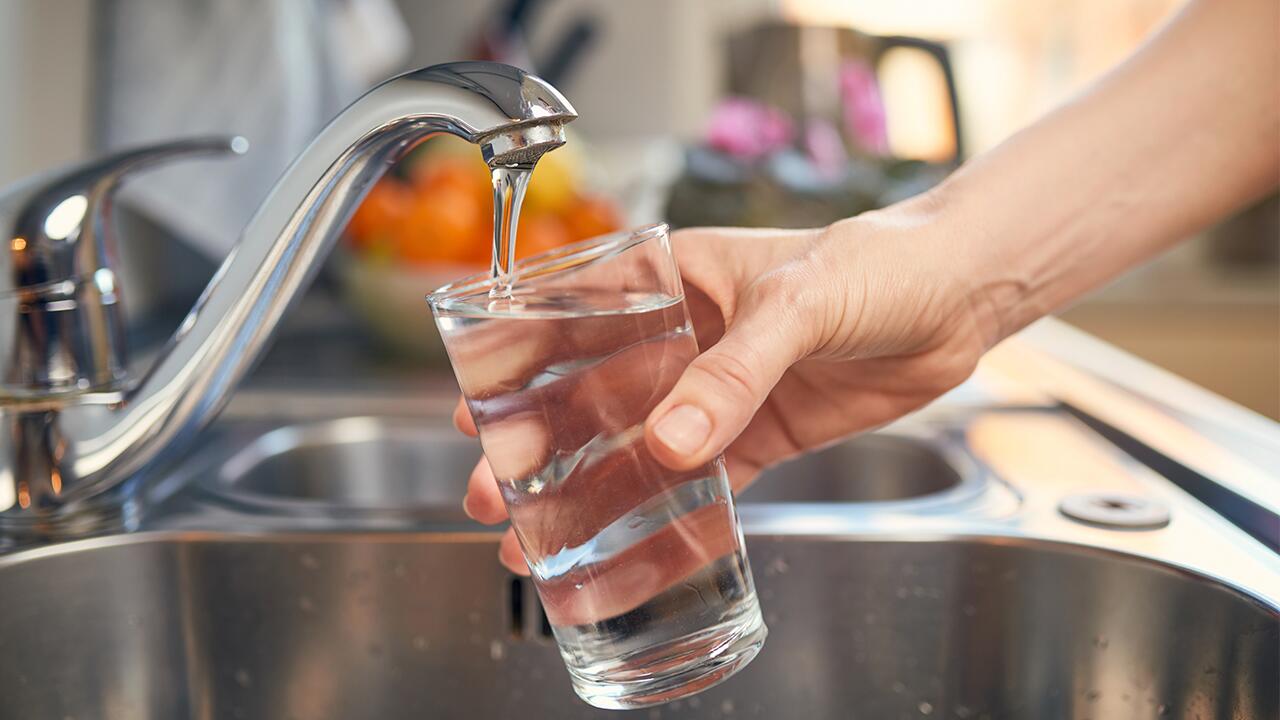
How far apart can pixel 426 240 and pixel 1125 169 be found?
0.65 meters

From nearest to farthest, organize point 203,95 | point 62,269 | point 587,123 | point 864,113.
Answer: point 62,269 → point 203,95 → point 864,113 → point 587,123

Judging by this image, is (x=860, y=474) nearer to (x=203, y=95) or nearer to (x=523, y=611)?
(x=523, y=611)

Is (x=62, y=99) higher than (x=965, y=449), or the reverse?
(x=62, y=99)

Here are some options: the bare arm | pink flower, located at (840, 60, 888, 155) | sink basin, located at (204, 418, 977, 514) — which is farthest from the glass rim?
pink flower, located at (840, 60, 888, 155)

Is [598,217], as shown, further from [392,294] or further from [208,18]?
[208,18]

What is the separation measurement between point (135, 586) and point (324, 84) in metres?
0.79

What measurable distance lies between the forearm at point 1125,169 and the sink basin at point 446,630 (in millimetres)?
151

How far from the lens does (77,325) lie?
58cm

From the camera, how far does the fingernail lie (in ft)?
1.25

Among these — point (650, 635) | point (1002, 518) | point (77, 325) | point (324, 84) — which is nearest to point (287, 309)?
point (77, 325)

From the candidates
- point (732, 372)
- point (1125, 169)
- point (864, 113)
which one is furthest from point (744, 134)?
point (732, 372)

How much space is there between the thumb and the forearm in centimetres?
20

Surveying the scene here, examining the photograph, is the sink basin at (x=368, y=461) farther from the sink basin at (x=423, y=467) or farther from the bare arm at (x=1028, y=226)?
the bare arm at (x=1028, y=226)

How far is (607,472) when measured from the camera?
1.29 ft
